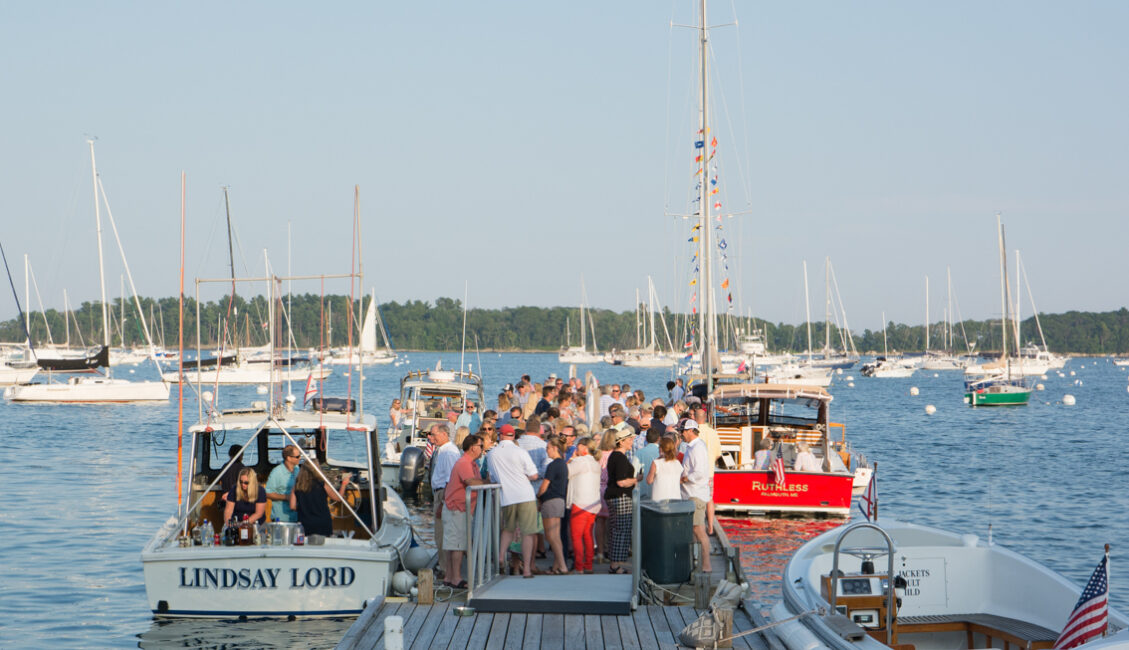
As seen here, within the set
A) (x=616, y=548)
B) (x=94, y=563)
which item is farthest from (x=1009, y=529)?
(x=94, y=563)

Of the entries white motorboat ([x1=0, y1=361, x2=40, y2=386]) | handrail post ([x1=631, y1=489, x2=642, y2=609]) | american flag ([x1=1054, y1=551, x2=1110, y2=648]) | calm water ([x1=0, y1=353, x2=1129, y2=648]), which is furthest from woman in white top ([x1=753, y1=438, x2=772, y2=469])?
white motorboat ([x1=0, y1=361, x2=40, y2=386])

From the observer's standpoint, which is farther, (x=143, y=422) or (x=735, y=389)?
(x=143, y=422)

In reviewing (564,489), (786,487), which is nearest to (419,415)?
(786,487)

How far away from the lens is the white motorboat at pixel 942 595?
10.5 m

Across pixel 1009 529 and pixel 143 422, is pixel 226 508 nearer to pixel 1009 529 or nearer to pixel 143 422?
pixel 1009 529

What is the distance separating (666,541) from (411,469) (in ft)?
40.4

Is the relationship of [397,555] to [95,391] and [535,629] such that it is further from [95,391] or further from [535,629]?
[95,391]

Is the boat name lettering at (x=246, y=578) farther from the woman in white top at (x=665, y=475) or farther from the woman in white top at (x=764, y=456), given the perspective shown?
the woman in white top at (x=764, y=456)

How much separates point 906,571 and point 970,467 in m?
25.8

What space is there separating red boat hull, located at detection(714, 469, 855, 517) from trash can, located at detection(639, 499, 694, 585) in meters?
9.54

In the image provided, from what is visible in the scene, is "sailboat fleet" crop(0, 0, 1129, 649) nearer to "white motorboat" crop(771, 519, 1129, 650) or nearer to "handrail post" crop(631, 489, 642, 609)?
"white motorboat" crop(771, 519, 1129, 650)

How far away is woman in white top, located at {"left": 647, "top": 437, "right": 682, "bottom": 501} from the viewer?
12086mm

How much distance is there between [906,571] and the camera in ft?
37.2

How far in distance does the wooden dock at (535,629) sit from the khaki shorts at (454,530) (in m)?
0.90
